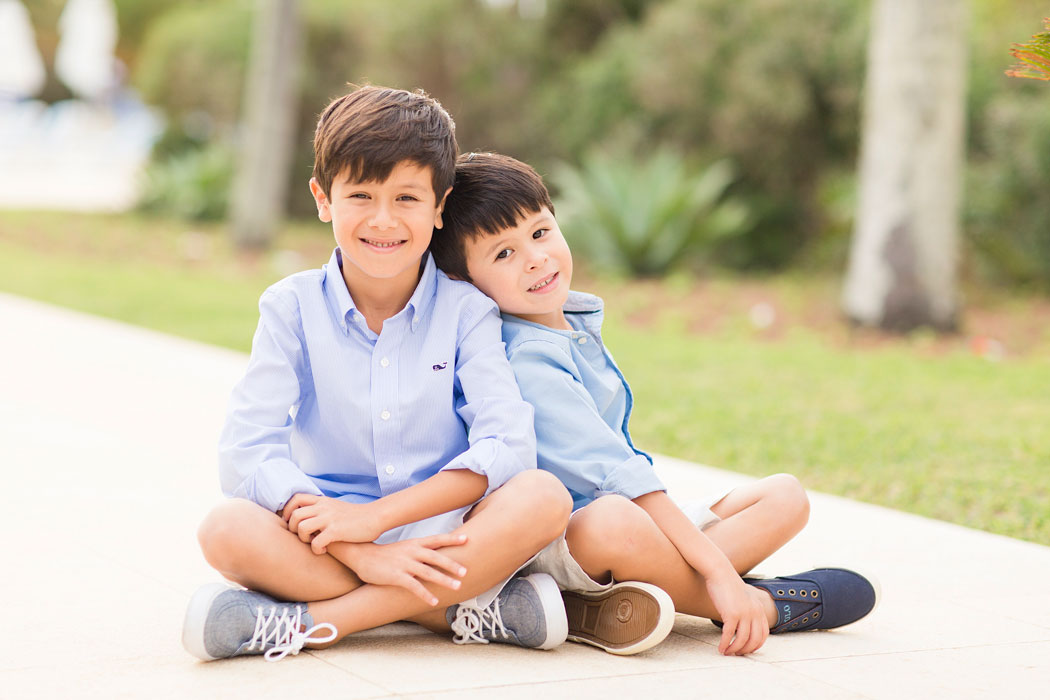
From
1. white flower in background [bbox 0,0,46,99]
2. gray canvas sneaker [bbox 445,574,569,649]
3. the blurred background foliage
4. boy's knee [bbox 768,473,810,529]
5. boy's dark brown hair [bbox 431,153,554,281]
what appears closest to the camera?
gray canvas sneaker [bbox 445,574,569,649]

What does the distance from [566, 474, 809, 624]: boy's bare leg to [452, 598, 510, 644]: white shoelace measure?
8.1 inches

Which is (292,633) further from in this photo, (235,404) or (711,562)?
(711,562)

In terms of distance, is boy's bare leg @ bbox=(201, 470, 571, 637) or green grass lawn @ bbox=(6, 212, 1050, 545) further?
green grass lawn @ bbox=(6, 212, 1050, 545)

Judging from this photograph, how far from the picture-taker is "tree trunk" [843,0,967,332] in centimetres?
830

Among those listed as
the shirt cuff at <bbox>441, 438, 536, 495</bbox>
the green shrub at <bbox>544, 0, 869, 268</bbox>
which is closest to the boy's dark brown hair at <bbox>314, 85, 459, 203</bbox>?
the shirt cuff at <bbox>441, 438, 536, 495</bbox>

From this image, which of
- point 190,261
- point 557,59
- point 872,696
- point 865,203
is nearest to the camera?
point 872,696

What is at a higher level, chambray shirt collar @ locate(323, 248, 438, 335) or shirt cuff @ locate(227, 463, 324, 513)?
chambray shirt collar @ locate(323, 248, 438, 335)

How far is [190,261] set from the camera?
1369 cm

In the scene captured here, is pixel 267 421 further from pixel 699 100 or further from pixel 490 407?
pixel 699 100

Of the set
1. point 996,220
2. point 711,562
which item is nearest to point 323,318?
point 711,562

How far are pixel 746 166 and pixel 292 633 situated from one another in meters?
10.4

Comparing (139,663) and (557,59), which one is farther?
(557,59)

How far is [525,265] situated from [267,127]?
37.4ft

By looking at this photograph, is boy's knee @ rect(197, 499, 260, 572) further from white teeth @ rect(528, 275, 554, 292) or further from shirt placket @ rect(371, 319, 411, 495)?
white teeth @ rect(528, 275, 554, 292)
